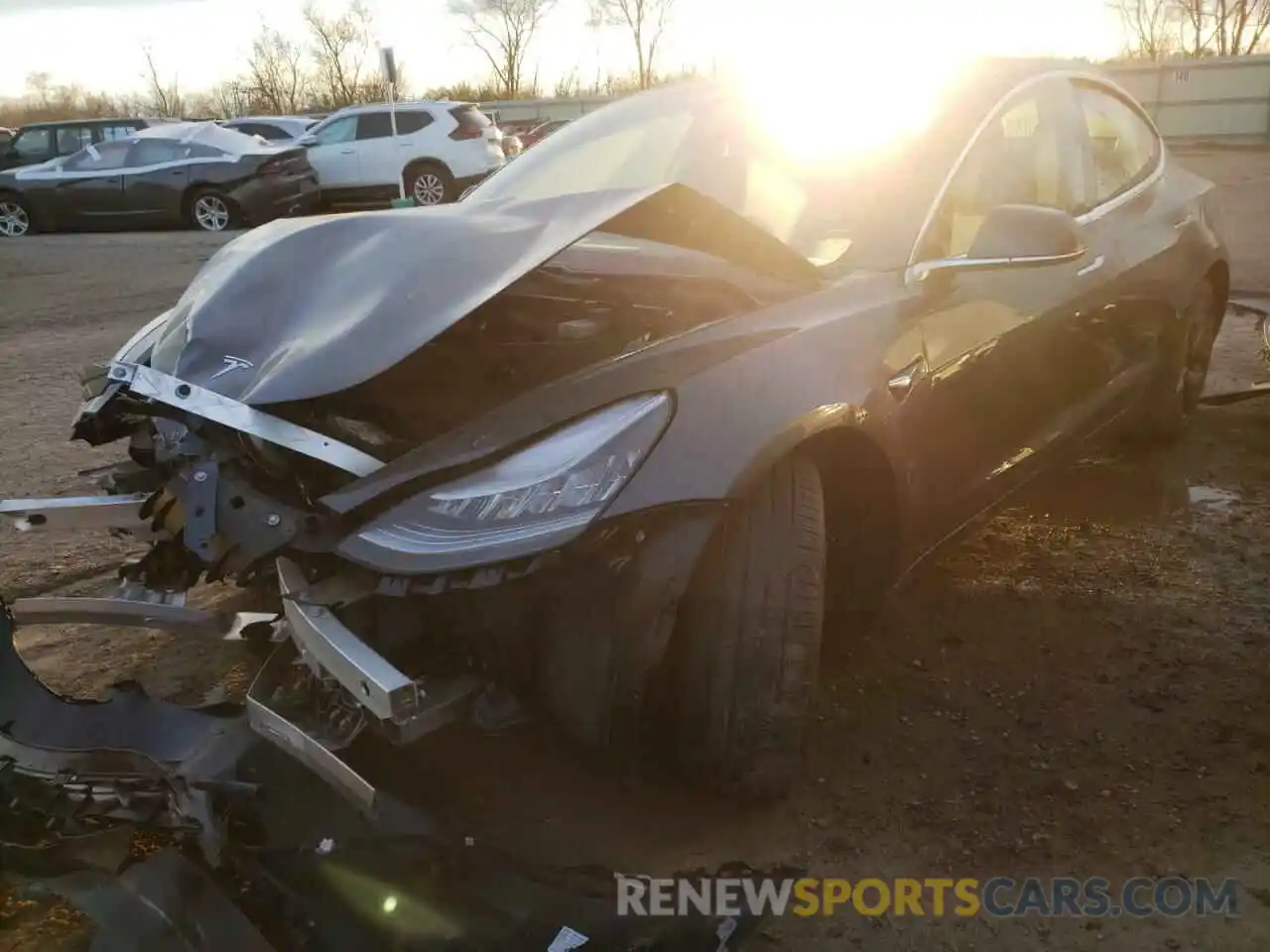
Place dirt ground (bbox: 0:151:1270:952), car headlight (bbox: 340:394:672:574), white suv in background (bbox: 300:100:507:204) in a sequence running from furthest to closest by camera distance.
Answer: white suv in background (bbox: 300:100:507:204)
dirt ground (bbox: 0:151:1270:952)
car headlight (bbox: 340:394:672:574)

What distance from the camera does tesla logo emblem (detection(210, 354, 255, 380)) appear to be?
2.16 metres

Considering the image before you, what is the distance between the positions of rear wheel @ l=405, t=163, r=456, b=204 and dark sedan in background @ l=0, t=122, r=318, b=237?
5.11 feet

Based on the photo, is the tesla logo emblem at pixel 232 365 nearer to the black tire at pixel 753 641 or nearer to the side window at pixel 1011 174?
the black tire at pixel 753 641

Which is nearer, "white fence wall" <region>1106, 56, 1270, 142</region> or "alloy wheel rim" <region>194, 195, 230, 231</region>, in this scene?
"alloy wheel rim" <region>194, 195, 230, 231</region>

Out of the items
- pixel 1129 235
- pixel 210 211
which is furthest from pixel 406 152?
pixel 1129 235

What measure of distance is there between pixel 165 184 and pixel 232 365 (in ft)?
43.7

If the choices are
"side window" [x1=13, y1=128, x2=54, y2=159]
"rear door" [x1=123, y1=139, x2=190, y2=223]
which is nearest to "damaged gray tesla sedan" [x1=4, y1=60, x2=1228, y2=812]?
"rear door" [x1=123, y1=139, x2=190, y2=223]

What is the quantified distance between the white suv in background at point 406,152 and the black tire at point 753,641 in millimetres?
13903

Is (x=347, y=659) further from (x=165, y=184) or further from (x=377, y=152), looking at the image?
(x=377, y=152)

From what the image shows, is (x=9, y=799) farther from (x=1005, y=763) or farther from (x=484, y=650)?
(x=1005, y=763)

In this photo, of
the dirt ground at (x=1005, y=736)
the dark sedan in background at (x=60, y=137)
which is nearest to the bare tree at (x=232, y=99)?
the dark sedan in background at (x=60, y=137)

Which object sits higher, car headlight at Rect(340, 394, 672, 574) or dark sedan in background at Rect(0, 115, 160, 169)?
dark sedan in background at Rect(0, 115, 160, 169)

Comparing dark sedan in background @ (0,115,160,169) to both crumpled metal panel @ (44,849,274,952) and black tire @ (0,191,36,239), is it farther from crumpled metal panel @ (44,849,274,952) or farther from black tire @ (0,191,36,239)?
crumpled metal panel @ (44,849,274,952)

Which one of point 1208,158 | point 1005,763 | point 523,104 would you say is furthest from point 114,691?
point 523,104
